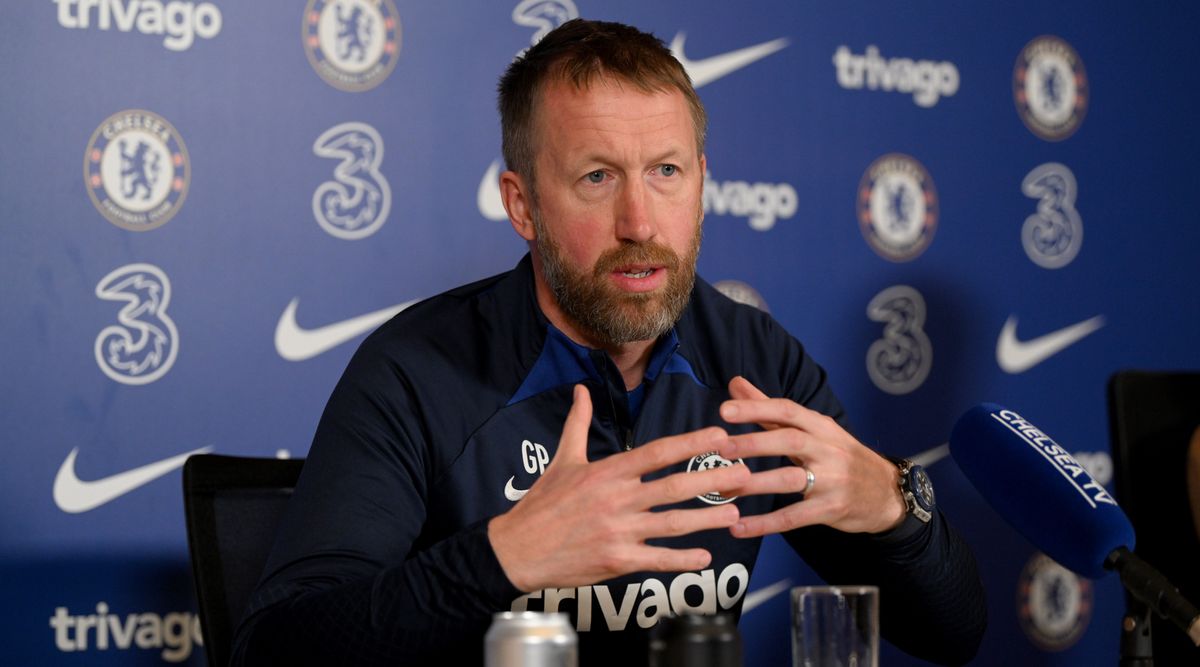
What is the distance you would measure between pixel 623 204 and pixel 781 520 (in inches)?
21.2

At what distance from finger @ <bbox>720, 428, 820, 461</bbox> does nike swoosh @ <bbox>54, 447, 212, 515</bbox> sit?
1287mm

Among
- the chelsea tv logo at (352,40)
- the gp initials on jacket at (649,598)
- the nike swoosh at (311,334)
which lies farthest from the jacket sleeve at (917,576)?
the chelsea tv logo at (352,40)

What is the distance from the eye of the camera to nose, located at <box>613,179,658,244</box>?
5.05 feet

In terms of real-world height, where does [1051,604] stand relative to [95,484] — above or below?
below

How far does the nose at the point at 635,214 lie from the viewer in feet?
5.05

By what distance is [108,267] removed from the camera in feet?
7.02

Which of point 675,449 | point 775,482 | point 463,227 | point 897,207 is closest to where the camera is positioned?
point 675,449

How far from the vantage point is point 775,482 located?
3.67ft

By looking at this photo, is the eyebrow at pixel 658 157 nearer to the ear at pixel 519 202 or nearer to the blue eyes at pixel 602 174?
the blue eyes at pixel 602 174

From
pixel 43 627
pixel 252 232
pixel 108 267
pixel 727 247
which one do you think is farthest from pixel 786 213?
pixel 43 627

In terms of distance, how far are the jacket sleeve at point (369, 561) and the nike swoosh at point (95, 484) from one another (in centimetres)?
77

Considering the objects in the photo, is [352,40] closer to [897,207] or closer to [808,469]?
[897,207]

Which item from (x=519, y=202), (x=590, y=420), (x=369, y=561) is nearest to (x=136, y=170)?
(x=519, y=202)

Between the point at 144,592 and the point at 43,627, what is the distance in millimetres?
158
